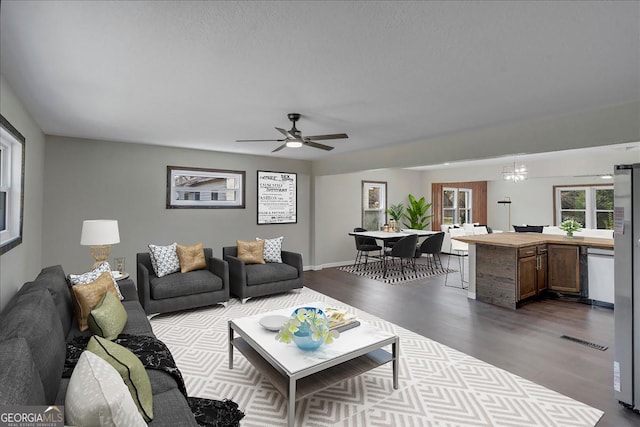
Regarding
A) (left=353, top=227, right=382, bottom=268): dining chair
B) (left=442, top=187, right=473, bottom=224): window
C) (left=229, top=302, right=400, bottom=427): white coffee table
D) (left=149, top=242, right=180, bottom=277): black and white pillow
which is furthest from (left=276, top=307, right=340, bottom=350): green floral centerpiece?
(left=442, top=187, right=473, bottom=224): window

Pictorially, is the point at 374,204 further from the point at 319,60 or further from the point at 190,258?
the point at 319,60

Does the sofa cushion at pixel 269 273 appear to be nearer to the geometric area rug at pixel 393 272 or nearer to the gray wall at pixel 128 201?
the gray wall at pixel 128 201

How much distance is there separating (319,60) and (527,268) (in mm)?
4211

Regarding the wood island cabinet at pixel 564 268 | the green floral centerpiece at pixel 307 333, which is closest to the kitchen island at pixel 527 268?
the wood island cabinet at pixel 564 268

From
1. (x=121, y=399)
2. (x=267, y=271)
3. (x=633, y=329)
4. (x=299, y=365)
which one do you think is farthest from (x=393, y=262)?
(x=121, y=399)

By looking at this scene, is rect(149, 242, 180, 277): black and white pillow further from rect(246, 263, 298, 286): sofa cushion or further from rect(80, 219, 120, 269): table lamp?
rect(246, 263, 298, 286): sofa cushion

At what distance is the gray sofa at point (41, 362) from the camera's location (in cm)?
117

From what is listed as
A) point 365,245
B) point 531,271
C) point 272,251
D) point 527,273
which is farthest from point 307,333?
point 365,245

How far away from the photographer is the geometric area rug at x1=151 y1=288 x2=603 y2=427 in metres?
2.16

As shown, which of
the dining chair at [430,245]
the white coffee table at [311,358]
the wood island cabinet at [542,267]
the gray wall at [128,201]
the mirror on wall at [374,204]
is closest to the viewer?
the white coffee table at [311,358]

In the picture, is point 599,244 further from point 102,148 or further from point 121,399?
point 102,148

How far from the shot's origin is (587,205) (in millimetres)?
7867

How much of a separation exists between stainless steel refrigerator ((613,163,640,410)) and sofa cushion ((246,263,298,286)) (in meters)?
3.70

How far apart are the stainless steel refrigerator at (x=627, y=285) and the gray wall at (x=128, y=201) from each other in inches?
203
